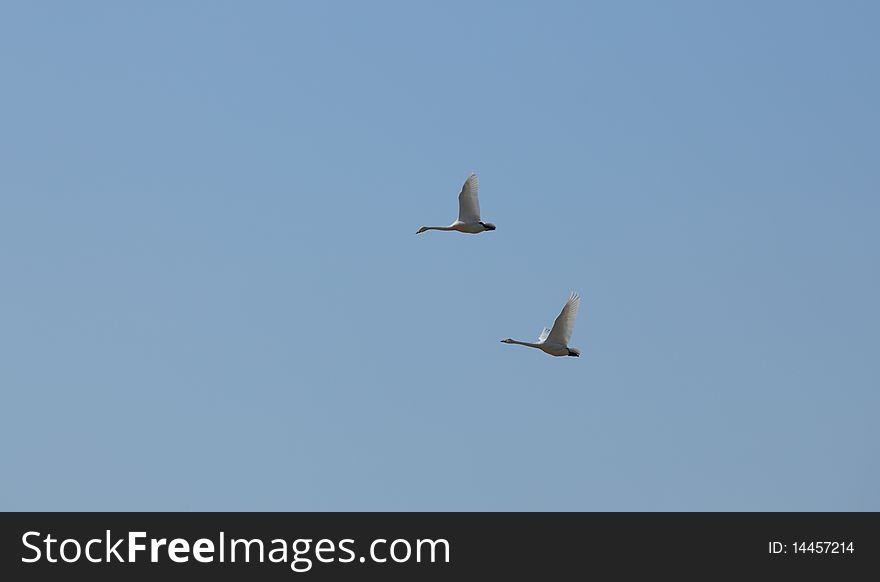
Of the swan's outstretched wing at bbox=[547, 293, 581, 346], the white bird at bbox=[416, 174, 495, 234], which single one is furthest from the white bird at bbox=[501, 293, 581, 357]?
the white bird at bbox=[416, 174, 495, 234]

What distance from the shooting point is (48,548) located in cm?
9856

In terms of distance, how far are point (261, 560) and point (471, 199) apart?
27.9 metres

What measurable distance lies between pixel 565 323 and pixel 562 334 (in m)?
0.94

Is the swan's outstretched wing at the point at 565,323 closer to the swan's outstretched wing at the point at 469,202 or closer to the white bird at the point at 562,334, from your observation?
the white bird at the point at 562,334

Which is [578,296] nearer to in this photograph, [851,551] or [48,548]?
[851,551]

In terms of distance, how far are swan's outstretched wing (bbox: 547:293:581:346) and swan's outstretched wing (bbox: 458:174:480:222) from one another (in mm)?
10667

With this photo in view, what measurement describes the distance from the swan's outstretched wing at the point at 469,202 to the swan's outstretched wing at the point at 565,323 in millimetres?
10667

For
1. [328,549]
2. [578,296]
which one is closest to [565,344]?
[578,296]

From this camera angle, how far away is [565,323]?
94.0m

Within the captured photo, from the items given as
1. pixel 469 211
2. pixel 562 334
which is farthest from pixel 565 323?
pixel 469 211

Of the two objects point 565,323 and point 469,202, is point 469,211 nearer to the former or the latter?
point 469,202

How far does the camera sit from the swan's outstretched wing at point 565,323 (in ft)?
306

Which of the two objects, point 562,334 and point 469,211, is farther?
point 469,211

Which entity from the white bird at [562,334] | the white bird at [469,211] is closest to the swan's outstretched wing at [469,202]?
the white bird at [469,211]
